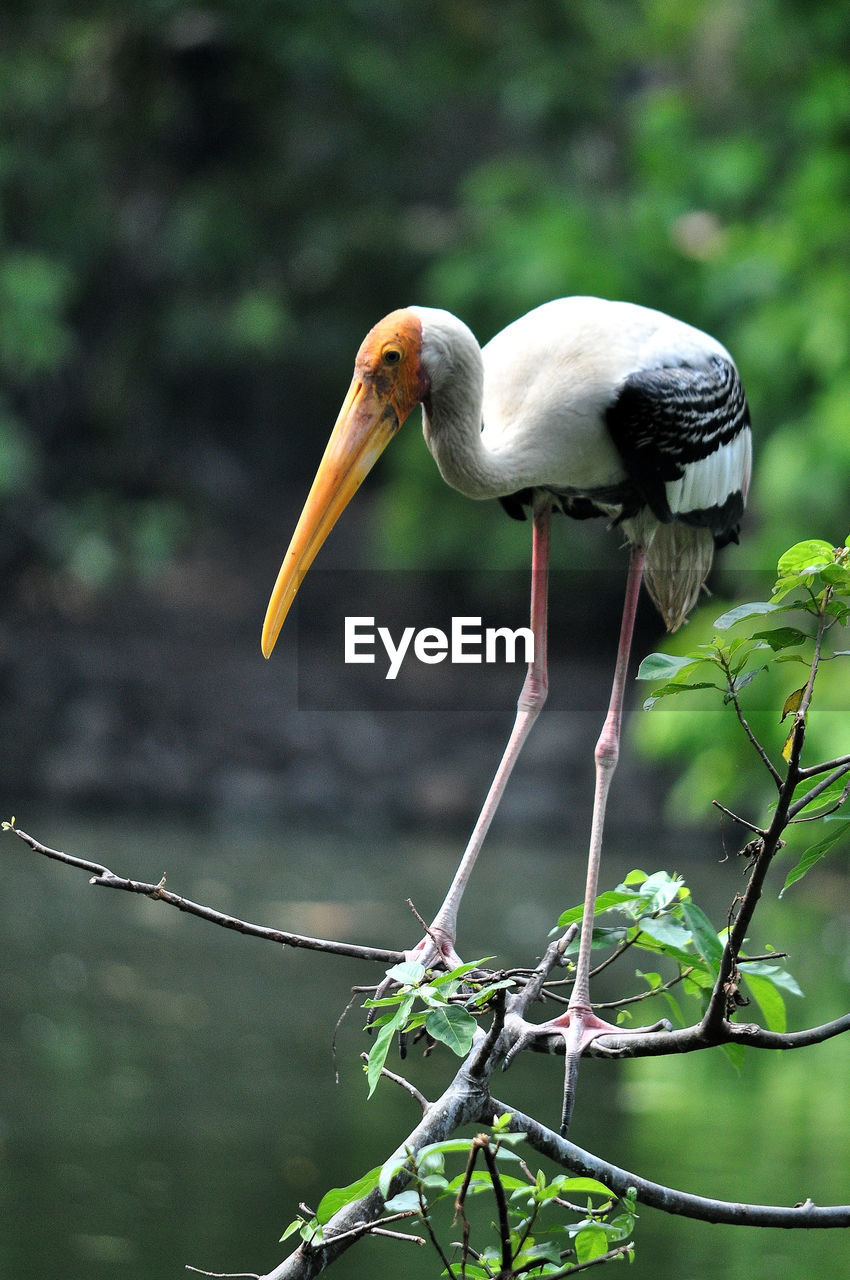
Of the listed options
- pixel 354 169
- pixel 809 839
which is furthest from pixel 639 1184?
pixel 354 169

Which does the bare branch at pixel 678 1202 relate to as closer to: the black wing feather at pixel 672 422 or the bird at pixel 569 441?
the bird at pixel 569 441

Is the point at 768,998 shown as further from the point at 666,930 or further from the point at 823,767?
the point at 823,767

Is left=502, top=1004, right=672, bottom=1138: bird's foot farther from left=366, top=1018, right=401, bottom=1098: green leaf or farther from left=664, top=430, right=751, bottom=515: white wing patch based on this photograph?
left=664, top=430, right=751, bottom=515: white wing patch

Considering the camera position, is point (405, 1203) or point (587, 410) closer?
point (405, 1203)

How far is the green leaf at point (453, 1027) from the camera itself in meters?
1.17

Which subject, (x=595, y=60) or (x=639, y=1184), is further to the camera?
(x=595, y=60)

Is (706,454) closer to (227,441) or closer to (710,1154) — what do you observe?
(710,1154)

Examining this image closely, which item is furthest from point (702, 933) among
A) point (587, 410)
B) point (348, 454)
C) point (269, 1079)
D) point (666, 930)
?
point (269, 1079)

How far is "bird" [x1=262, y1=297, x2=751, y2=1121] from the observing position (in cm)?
171

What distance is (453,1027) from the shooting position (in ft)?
3.88

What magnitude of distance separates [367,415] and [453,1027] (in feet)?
2.50

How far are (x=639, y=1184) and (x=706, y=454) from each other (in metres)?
1.15

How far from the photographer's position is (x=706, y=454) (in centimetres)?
215

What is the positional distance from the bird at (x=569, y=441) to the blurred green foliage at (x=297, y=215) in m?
5.75
